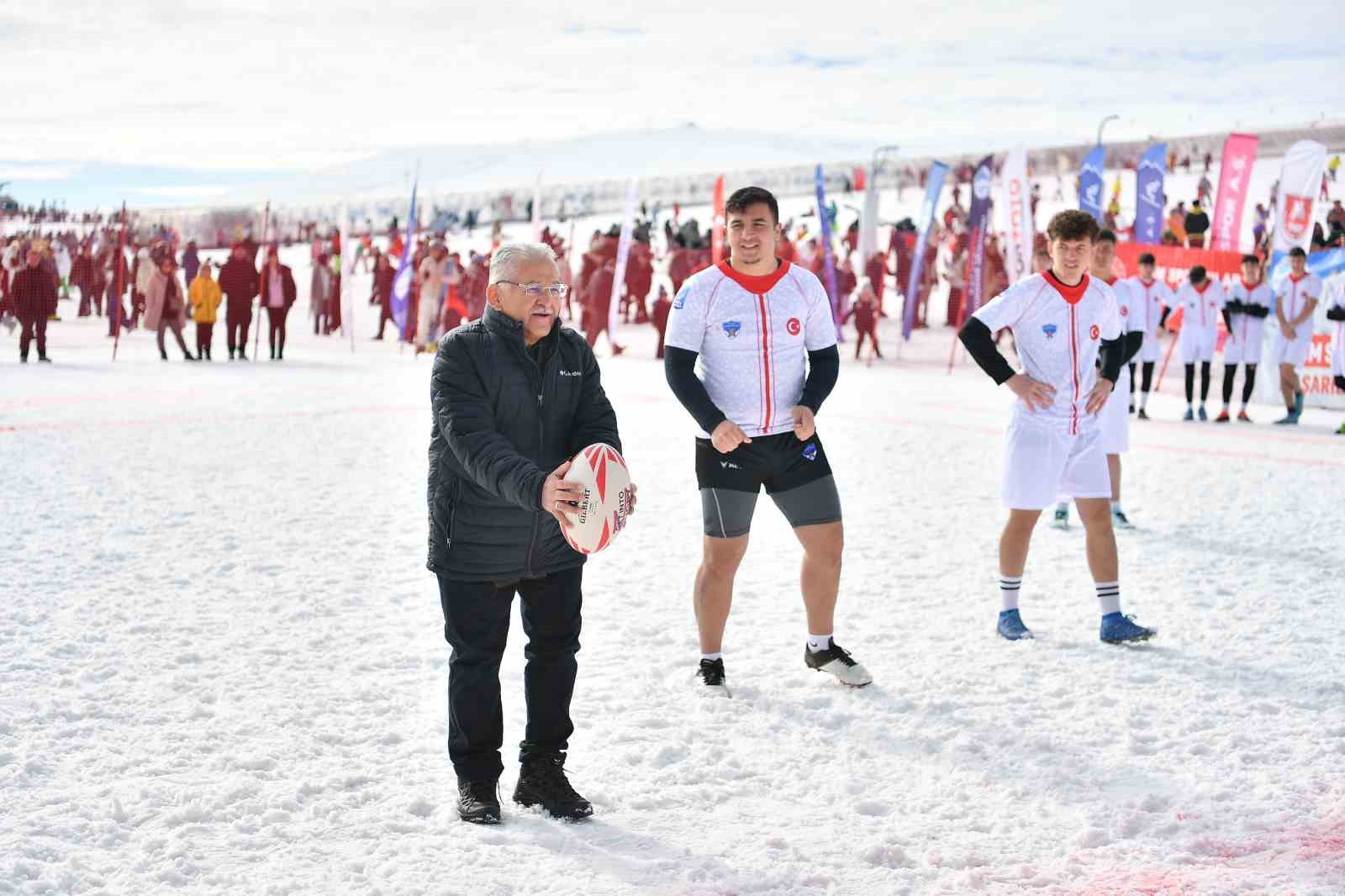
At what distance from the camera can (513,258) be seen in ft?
11.5

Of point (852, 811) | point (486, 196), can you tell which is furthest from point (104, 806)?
point (486, 196)

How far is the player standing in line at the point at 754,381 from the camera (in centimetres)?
463

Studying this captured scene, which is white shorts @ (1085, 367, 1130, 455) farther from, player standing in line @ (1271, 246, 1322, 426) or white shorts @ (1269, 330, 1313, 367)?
white shorts @ (1269, 330, 1313, 367)

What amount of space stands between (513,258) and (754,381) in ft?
4.47

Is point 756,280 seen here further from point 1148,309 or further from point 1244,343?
point 1244,343

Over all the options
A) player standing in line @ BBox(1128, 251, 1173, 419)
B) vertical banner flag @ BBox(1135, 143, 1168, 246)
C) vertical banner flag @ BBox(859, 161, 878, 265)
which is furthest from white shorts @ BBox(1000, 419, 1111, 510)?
vertical banner flag @ BBox(859, 161, 878, 265)

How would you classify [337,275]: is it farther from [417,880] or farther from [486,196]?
[486,196]

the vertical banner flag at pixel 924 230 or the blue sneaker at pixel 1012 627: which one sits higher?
the vertical banner flag at pixel 924 230

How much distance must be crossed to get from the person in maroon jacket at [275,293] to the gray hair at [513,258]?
58.4ft

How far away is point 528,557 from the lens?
11.7ft

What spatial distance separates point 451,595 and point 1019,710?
208 cm

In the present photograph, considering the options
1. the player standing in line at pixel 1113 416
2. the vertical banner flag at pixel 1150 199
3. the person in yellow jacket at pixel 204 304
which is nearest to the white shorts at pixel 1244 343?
the vertical banner flag at pixel 1150 199

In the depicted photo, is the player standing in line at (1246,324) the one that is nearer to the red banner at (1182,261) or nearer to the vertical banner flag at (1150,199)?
→ the red banner at (1182,261)

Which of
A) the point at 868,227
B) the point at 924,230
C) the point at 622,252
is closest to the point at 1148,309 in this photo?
the point at 924,230
